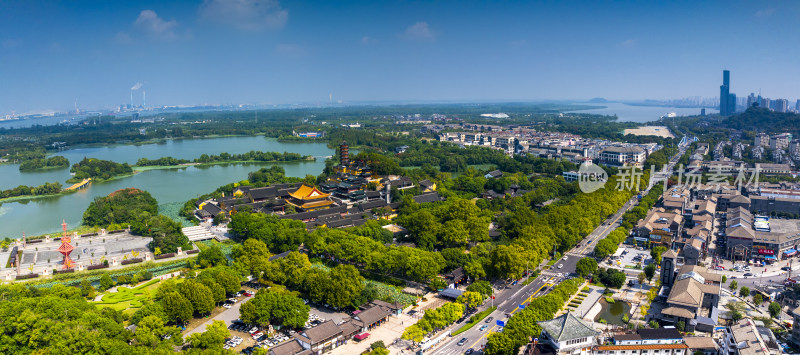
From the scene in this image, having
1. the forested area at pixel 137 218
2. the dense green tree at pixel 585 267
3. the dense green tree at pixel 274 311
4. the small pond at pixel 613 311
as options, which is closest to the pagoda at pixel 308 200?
the forested area at pixel 137 218

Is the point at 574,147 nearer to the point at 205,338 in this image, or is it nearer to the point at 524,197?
the point at 524,197

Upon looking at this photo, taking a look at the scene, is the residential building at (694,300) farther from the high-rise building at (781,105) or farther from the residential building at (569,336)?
the high-rise building at (781,105)

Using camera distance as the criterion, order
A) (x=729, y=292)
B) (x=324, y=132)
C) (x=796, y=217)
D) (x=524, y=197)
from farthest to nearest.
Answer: (x=324, y=132) < (x=524, y=197) < (x=796, y=217) < (x=729, y=292)

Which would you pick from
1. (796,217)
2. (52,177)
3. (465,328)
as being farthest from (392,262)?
(52,177)

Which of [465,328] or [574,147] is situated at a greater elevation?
[574,147]

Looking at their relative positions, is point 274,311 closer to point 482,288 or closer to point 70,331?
point 70,331

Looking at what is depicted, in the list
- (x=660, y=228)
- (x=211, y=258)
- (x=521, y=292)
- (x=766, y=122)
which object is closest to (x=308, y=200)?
(x=211, y=258)

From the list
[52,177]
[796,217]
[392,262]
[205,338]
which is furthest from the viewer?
[52,177]
